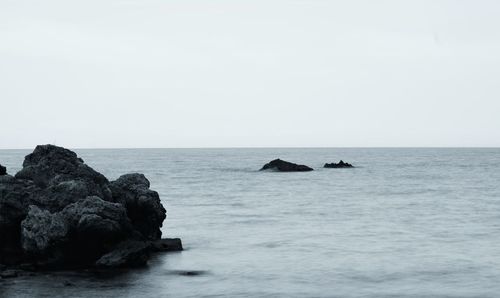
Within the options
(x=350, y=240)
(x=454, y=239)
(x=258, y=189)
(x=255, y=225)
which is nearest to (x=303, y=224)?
(x=255, y=225)

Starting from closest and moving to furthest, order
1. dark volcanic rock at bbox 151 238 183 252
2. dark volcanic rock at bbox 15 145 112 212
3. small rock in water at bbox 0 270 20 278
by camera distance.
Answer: small rock in water at bbox 0 270 20 278
dark volcanic rock at bbox 15 145 112 212
dark volcanic rock at bbox 151 238 183 252

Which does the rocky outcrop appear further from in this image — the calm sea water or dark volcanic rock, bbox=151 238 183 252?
the calm sea water

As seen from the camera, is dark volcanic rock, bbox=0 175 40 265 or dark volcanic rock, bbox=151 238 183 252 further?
dark volcanic rock, bbox=151 238 183 252

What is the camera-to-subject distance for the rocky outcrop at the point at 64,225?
3083cm

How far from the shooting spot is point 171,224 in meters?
49.6

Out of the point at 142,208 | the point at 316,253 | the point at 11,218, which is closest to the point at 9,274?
the point at 11,218

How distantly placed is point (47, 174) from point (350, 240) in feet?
63.5

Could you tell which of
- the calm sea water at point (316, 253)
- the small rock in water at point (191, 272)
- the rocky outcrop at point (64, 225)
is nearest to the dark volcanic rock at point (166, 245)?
the rocky outcrop at point (64, 225)

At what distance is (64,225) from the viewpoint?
101ft

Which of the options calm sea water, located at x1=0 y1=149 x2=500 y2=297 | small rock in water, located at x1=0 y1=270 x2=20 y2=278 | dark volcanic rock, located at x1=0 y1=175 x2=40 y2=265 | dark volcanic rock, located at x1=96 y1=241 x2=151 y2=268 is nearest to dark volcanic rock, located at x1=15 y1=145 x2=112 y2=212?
Result: dark volcanic rock, located at x1=0 y1=175 x2=40 y2=265

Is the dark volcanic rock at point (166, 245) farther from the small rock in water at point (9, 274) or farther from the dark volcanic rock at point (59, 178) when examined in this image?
the small rock in water at point (9, 274)

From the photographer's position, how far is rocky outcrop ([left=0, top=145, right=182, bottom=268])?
1214 inches

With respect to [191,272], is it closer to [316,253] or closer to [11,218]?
[316,253]

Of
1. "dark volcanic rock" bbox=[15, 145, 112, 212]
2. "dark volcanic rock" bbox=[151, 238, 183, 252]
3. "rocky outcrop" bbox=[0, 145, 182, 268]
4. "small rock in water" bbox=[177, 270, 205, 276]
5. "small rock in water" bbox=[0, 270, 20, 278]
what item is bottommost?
"small rock in water" bbox=[177, 270, 205, 276]
